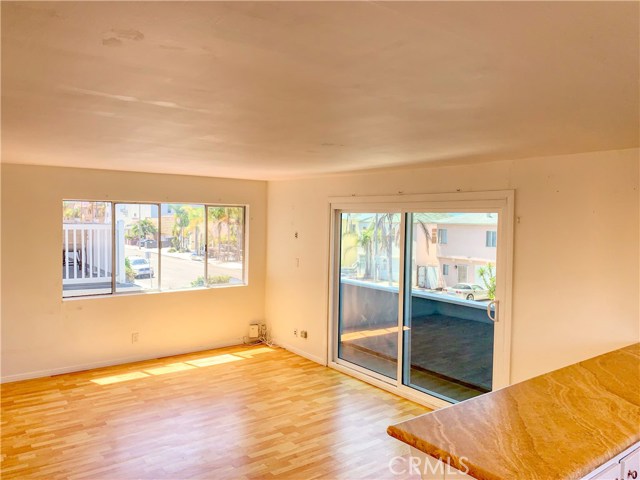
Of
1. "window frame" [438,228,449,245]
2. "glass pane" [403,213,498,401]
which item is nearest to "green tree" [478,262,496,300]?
"glass pane" [403,213,498,401]

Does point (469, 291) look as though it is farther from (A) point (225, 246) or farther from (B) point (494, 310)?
(A) point (225, 246)

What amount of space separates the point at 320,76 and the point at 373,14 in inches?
20.2

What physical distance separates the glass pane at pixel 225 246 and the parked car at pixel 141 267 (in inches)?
31.0

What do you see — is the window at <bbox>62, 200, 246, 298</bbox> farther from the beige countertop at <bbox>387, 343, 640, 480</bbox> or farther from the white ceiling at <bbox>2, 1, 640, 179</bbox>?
the beige countertop at <bbox>387, 343, 640, 480</bbox>

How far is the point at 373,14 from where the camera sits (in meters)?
1.11

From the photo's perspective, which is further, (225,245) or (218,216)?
(225,245)

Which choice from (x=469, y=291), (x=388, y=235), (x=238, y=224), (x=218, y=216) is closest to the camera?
(x=469, y=291)

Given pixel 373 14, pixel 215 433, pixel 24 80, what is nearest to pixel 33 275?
pixel 215 433

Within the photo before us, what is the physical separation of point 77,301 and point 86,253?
0.54 meters

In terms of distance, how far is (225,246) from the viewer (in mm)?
6348

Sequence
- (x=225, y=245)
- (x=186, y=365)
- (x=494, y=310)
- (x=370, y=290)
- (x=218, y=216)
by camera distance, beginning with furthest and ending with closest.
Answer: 1. (x=225, y=245)
2. (x=218, y=216)
3. (x=186, y=365)
4. (x=370, y=290)
5. (x=494, y=310)

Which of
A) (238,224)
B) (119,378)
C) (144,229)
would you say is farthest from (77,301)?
(238,224)

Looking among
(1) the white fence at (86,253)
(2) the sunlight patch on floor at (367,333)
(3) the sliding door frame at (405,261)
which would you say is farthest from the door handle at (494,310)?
(1) the white fence at (86,253)

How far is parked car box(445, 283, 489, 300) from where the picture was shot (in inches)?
156
